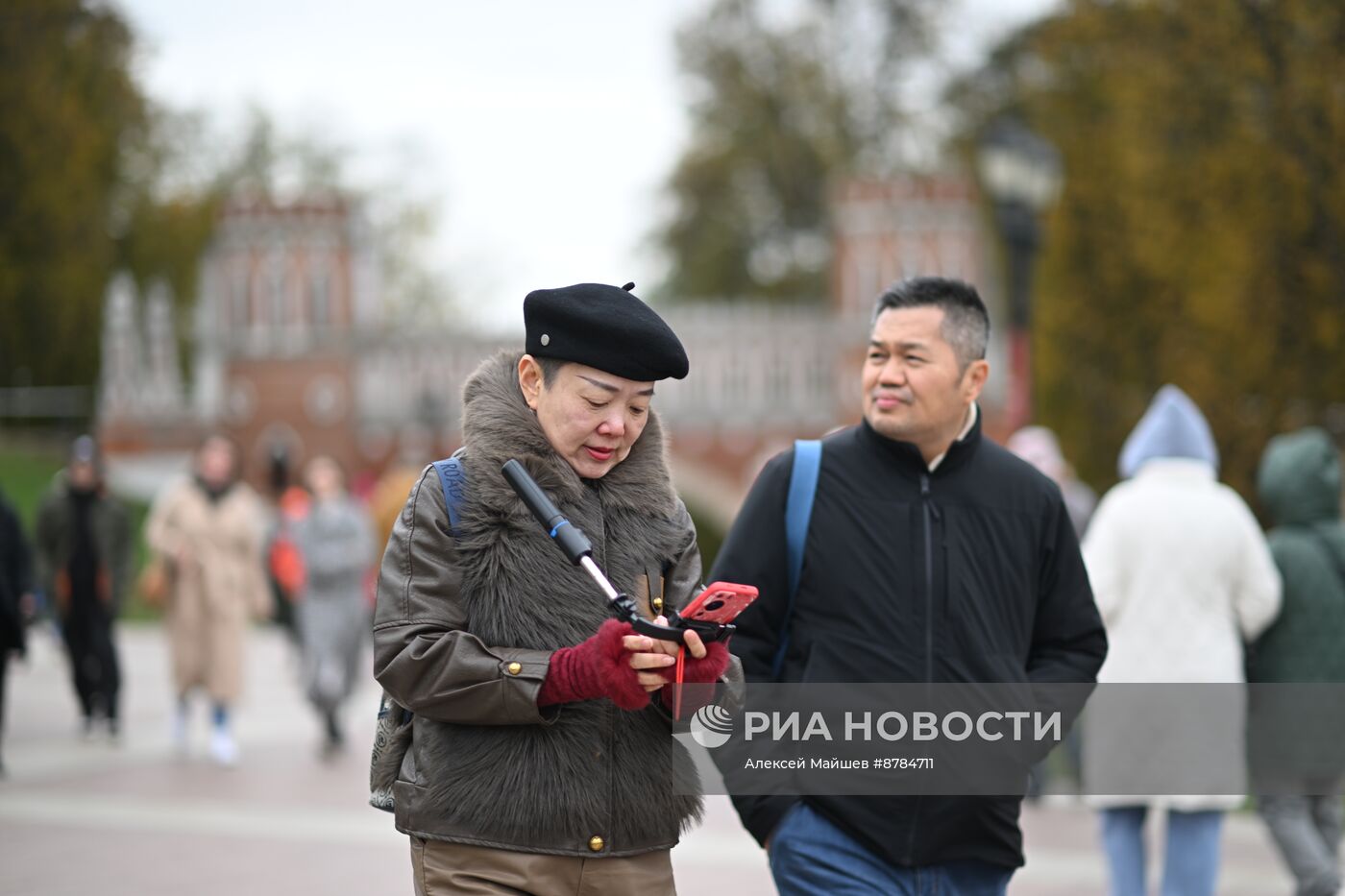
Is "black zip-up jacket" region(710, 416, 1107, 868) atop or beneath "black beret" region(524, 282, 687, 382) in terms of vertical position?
beneath

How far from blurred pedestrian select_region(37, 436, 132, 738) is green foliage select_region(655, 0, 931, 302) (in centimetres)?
3069

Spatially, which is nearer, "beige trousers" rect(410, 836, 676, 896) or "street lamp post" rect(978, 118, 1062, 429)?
"beige trousers" rect(410, 836, 676, 896)

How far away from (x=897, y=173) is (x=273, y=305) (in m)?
15.3

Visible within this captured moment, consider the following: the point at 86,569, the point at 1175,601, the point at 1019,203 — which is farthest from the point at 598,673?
the point at 1019,203

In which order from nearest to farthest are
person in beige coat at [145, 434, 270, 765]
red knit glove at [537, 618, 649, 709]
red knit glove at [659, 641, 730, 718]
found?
1. red knit glove at [537, 618, 649, 709]
2. red knit glove at [659, 641, 730, 718]
3. person in beige coat at [145, 434, 270, 765]

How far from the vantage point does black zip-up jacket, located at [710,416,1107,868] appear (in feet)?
11.9

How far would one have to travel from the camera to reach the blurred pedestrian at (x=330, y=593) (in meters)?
10.6

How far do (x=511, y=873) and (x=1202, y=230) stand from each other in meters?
14.0

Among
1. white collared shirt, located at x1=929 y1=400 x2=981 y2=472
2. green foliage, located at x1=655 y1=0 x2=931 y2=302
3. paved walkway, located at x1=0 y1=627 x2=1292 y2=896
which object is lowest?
paved walkway, located at x1=0 y1=627 x2=1292 y2=896

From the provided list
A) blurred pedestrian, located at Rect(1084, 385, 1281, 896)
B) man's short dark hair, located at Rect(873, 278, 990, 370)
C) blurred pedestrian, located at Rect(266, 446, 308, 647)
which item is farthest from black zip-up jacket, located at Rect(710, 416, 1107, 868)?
blurred pedestrian, located at Rect(266, 446, 308, 647)

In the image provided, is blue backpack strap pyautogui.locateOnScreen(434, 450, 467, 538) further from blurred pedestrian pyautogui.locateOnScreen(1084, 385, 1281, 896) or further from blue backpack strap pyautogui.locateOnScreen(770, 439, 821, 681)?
blurred pedestrian pyautogui.locateOnScreen(1084, 385, 1281, 896)

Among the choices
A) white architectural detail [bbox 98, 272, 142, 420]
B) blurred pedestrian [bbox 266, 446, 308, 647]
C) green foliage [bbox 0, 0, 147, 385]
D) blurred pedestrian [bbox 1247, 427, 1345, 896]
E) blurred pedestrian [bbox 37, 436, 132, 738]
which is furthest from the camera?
white architectural detail [bbox 98, 272, 142, 420]

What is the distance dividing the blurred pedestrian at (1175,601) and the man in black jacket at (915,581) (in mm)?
1810

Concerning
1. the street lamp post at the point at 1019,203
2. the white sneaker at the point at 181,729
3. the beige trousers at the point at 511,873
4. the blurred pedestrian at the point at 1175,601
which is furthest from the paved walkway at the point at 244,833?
the street lamp post at the point at 1019,203
